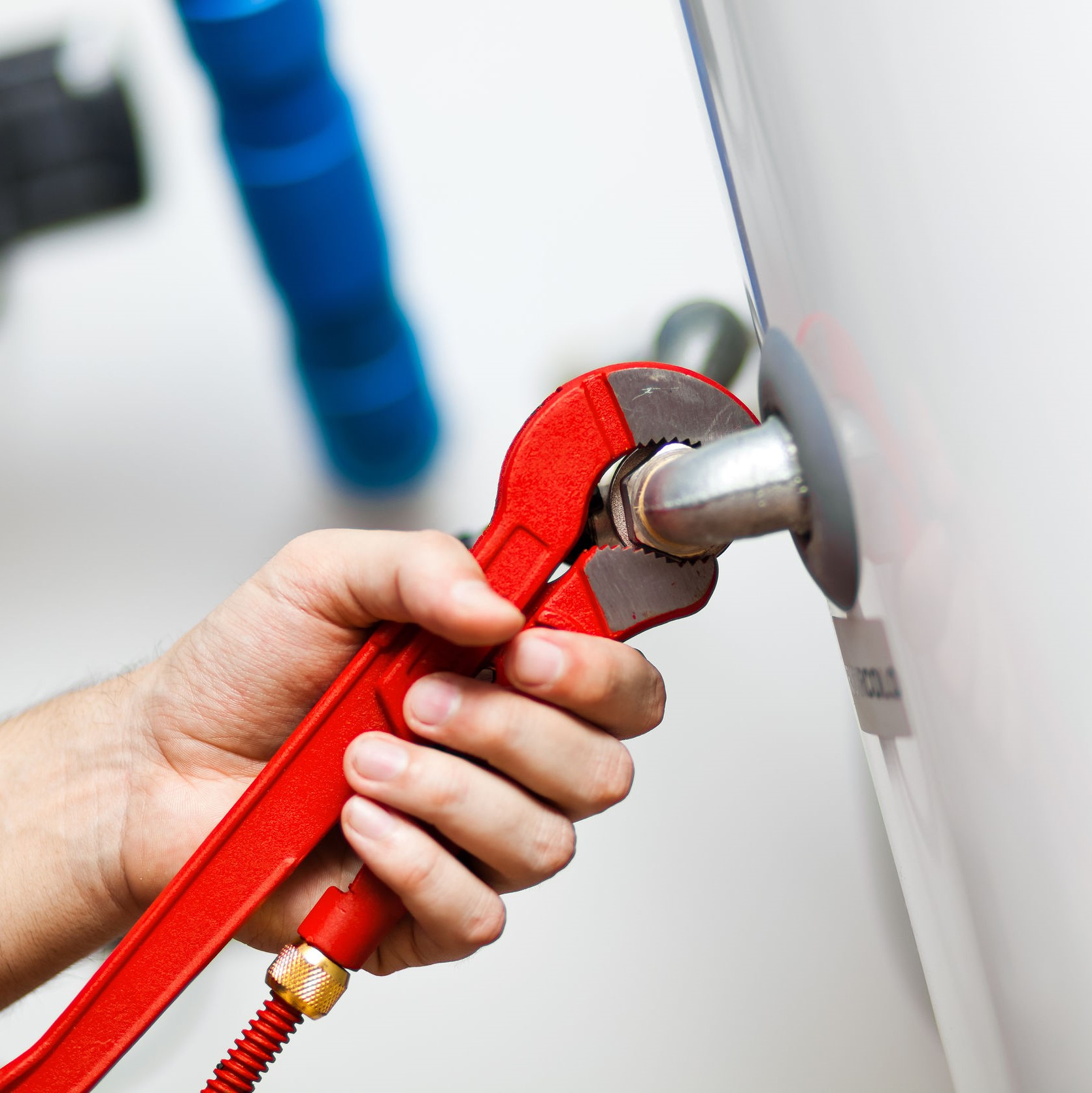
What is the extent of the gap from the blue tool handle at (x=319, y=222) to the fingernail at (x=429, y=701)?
0.24 m

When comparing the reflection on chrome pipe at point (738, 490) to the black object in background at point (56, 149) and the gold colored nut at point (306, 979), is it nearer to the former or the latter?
the gold colored nut at point (306, 979)

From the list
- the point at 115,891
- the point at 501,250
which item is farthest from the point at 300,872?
the point at 501,250

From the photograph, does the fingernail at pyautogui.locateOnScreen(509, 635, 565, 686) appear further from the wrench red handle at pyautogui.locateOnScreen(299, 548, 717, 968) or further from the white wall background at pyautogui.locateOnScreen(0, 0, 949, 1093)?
the white wall background at pyautogui.locateOnScreen(0, 0, 949, 1093)

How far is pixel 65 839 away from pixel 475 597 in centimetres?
31

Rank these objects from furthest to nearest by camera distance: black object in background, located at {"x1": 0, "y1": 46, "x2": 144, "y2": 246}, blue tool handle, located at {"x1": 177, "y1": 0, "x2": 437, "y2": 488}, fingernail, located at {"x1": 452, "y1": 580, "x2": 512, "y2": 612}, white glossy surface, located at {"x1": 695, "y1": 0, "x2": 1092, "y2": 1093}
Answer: black object in background, located at {"x1": 0, "y1": 46, "x2": 144, "y2": 246}
blue tool handle, located at {"x1": 177, "y1": 0, "x2": 437, "y2": 488}
fingernail, located at {"x1": 452, "y1": 580, "x2": 512, "y2": 612}
white glossy surface, located at {"x1": 695, "y1": 0, "x2": 1092, "y2": 1093}

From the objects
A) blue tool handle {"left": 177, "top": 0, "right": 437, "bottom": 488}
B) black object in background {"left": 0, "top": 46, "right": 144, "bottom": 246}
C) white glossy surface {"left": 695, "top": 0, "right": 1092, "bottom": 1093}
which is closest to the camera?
white glossy surface {"left": 695, "top": 0, "right": 1092, "bottom": 1093}

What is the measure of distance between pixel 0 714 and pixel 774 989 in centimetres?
50

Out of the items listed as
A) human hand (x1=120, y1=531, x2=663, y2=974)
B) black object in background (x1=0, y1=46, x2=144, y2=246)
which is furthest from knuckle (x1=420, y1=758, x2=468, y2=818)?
black object in background (x1=0, y1=46, x2=144, y2=246)

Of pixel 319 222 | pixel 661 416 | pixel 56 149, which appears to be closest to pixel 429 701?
pixel 661 416

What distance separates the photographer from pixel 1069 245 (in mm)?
203

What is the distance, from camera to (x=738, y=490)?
267 mm

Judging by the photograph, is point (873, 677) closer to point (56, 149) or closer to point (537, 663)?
point (537, 663)

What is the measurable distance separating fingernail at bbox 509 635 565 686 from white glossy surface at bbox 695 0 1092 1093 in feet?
0.38

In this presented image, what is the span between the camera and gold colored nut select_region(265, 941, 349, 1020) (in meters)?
0.35
